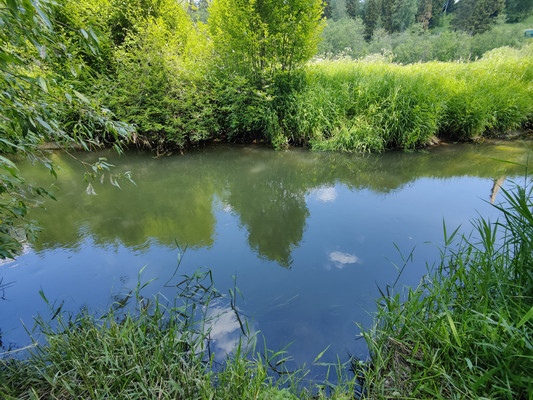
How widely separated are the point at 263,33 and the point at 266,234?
5.86m

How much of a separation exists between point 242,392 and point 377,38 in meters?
49.2

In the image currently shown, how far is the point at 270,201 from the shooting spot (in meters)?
4.88

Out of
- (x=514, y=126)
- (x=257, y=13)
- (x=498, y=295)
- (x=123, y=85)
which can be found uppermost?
(x=257, y=13)

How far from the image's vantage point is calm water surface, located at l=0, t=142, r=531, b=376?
8.39ft

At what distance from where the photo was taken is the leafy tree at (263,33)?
22.6 feet

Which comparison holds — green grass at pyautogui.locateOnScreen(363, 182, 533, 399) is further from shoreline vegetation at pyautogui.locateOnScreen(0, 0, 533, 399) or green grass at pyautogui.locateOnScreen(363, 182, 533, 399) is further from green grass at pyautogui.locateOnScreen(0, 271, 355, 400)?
green grass at pyautogui.locateOnScreen(0, 271, 355, 400)

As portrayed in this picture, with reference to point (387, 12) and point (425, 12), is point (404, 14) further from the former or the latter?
point (425, 12)

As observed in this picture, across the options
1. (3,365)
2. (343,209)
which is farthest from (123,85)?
(3,365)

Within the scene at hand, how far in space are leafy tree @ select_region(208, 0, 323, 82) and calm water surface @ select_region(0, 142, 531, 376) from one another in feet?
9.42

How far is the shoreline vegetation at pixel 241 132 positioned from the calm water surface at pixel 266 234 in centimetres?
26

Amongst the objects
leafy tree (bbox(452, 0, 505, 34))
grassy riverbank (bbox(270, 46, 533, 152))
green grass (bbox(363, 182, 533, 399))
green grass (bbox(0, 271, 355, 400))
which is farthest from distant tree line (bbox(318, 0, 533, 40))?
green grass (bbox(0, 271, 355, 400))

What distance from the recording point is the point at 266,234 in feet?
12.7

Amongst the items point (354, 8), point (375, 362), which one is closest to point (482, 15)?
point (354, 8)

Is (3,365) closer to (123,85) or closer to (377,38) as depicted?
(123,85)
